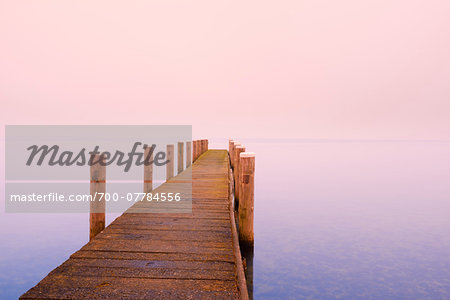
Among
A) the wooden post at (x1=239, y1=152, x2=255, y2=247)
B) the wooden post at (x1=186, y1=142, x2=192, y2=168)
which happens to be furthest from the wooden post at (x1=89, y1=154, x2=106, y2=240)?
the wooden post at (x1=186, y1=142, x2=192, y2=168)

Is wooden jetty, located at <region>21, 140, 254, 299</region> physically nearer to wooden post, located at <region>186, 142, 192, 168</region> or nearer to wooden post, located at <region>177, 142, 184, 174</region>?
wooden post, located at <region>177, 142, 184, 174</region>

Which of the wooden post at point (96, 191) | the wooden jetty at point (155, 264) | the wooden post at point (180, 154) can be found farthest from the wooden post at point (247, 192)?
the wooden post at point (180, 154)

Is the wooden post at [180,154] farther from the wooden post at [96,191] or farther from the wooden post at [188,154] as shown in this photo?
the wooden post at [96,191]

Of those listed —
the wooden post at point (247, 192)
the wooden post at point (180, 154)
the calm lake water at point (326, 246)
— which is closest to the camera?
the wooden post at point (247, 192)

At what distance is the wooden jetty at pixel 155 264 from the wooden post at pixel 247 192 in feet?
1.36

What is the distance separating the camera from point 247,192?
532 centimetres

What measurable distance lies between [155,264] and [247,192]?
7.79 ft

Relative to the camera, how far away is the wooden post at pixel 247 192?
530cm

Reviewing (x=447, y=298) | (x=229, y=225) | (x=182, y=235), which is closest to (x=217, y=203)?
(x=229, y=225)

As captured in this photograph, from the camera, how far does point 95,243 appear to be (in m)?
3.86

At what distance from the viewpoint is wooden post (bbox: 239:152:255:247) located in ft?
17.4

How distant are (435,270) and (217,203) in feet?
27.1

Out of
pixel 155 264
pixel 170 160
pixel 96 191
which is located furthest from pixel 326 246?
pixel 155 264

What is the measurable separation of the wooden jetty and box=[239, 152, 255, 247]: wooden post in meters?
0.42
